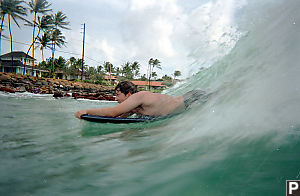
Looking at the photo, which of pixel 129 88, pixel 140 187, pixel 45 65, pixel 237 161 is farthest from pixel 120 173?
pixel 45 65

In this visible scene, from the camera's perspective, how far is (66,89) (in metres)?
20.1

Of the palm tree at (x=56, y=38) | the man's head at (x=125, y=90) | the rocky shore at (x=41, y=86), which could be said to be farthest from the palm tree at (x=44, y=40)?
the man's head at (x=125, y=90)

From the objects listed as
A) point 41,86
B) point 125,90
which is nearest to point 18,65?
point 41,86

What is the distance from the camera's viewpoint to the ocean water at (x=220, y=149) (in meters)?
1.17

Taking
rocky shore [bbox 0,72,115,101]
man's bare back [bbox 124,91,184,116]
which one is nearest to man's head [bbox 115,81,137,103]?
man's bare back [bbox 124,91,184,116]

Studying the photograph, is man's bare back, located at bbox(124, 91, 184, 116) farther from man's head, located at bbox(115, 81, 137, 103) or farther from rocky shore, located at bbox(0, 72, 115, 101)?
rocky shore, located at bbox(0, 72, 115, 101)

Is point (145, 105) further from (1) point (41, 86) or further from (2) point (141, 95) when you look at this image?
(1) point (41, 86)

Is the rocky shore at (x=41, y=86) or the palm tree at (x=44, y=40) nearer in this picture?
the rocky shore at (x=41, y=86)

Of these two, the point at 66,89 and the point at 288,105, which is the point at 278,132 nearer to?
→ the point at 288,105

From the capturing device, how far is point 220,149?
1485 millimetres

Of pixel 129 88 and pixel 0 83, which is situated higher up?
pixel 0 83

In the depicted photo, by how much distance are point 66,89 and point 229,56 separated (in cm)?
1990

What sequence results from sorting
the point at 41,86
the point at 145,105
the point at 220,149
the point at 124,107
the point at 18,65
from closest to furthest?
1. the point at 220,149
2. the point at 124,107
3. the point at 145,105
4. the point at 41,86
5. the point at 18,65

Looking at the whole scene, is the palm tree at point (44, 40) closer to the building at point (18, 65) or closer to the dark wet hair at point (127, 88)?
the building at point (18, 65)
